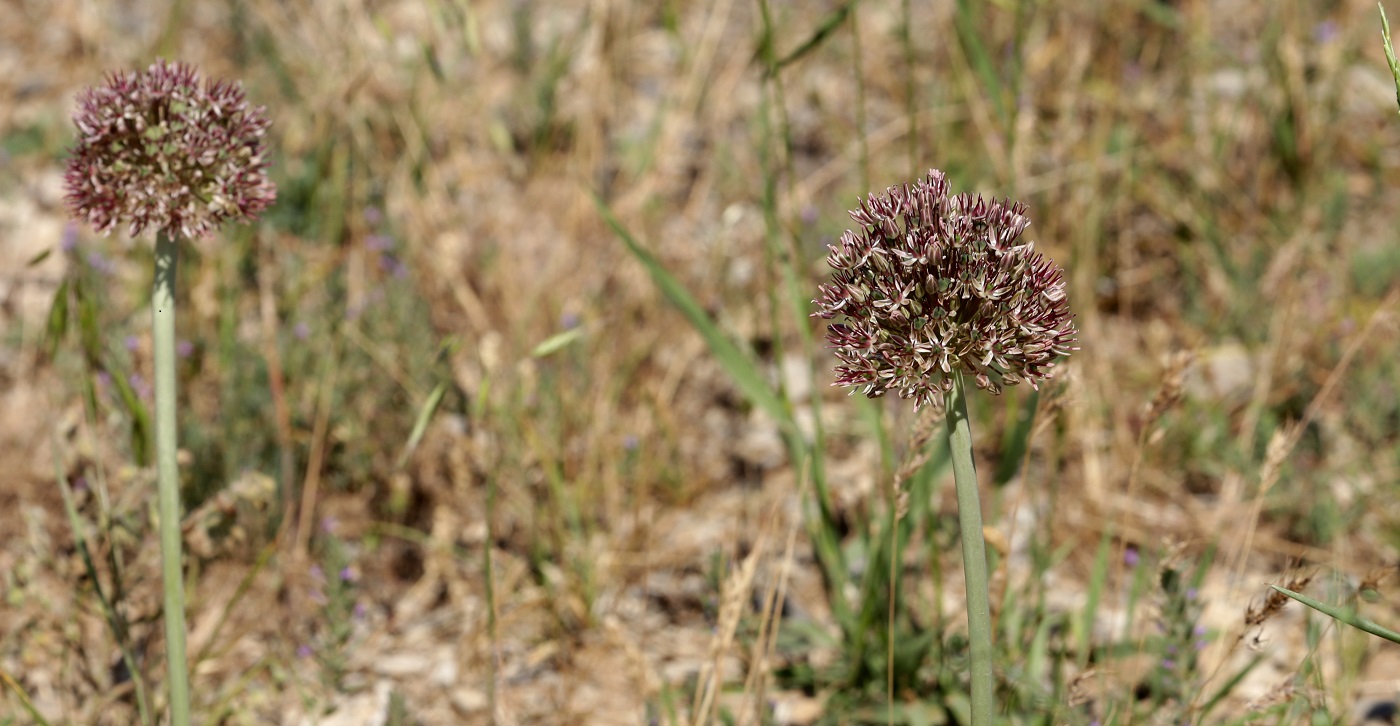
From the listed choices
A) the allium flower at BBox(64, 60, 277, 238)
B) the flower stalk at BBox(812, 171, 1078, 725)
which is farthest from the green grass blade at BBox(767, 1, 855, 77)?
the allium flower at BBox(64, 60, 277, 238)

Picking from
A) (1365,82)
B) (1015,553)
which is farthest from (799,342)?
(1365,82)

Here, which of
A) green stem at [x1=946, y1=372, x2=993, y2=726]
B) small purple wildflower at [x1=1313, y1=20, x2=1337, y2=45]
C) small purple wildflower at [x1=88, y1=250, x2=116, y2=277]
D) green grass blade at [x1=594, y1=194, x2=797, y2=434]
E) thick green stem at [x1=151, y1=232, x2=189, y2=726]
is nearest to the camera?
green stem at [x1=946, y1=372, x2=993, y2=726]

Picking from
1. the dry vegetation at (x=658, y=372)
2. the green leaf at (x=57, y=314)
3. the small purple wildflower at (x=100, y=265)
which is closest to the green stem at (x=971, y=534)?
the dry vegetation at (x=658, y=372)

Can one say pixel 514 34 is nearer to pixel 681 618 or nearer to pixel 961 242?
pixel 681 618

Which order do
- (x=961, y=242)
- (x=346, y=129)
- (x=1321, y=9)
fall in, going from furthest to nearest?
(x=1321, y=9)
(x=346, y=129)
(x=961, y=242)

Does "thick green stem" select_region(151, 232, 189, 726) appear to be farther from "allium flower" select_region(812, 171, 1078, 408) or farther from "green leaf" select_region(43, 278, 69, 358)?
"allium flower" select_region(812, 171, 1078, 408)
